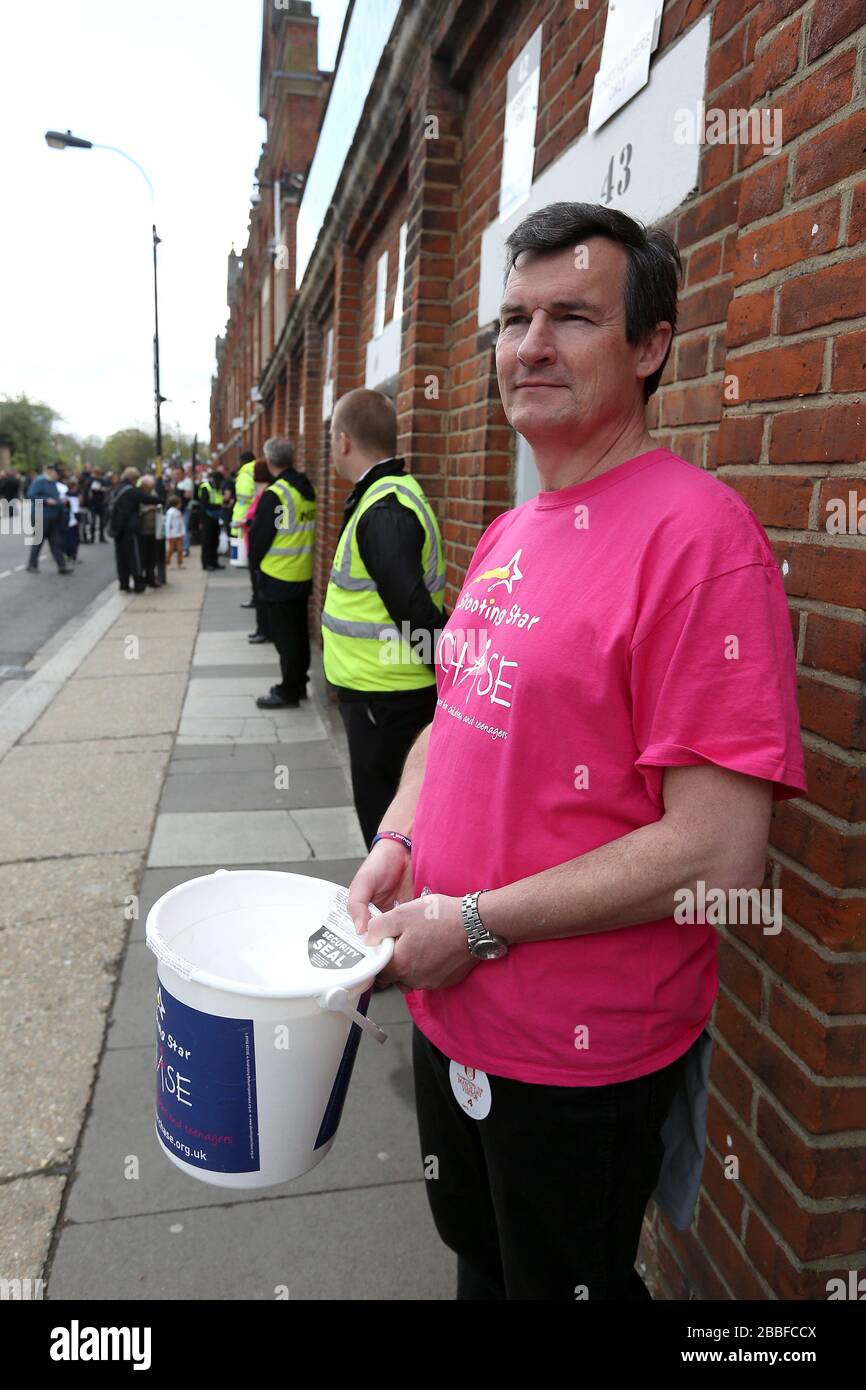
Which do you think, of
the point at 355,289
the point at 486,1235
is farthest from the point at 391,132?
the point at 486,1235

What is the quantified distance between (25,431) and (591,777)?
285 feet

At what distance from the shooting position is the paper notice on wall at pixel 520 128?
353 centimetres

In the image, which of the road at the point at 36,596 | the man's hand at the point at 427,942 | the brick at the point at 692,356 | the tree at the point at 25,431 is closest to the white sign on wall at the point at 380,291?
the road at the point at 36,596

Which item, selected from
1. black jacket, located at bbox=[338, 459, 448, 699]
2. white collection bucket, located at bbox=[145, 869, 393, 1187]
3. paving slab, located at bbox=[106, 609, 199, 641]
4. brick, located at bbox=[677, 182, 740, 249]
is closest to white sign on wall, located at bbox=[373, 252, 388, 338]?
black jacket, located at bbox=[338, 459, 448, 699]

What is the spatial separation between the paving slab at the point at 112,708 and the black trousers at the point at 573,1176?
595 cm

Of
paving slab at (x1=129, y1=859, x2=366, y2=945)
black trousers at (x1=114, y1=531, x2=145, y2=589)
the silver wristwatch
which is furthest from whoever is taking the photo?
black trousers at (x1=114, y1=531, x2=145, y2=589)

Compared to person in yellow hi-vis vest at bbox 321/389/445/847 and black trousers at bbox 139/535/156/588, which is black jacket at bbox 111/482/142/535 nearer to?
black trousers at bbox 139/535/156/588

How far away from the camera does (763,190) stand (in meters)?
1.70

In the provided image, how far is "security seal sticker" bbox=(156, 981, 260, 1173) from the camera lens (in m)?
1.51

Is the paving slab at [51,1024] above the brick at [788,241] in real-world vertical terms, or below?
below

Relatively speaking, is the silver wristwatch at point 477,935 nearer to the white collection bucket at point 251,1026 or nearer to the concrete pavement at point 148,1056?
the white collection bucket at point 251,1026

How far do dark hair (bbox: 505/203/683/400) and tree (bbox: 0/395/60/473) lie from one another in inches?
3148

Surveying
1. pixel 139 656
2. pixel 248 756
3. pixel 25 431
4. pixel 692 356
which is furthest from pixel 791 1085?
pixel 25 431
